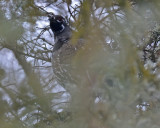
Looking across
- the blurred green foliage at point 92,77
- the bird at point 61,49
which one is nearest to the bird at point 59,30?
the bird at point 61,49

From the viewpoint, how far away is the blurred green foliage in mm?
1212

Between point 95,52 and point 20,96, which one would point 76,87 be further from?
point 20,96

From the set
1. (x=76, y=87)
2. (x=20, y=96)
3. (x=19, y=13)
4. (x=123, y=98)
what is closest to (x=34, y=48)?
(x=19, y=13)

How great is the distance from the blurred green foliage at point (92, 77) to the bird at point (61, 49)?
0.38 metres

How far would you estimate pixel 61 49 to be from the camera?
270 cm

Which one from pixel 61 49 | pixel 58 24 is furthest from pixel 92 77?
pixel 58 24

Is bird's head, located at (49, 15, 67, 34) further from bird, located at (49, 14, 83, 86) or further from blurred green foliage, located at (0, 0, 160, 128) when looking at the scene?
blurred green foliage, located at (0, 0, 160, 128)

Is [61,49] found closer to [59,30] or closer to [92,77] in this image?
[59,30]

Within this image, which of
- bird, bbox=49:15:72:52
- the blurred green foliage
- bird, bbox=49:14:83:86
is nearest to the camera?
the blurred green foliage

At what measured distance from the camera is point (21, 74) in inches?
66.0

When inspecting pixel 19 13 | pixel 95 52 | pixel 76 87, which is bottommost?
pixel 76 87

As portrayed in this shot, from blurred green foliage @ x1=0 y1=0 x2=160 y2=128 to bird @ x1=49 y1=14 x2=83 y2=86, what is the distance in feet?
1.23

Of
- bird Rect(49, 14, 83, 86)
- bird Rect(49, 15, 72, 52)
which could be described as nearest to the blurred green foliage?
bird Rect(49, 14, 83, 86)

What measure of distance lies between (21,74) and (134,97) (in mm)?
675
